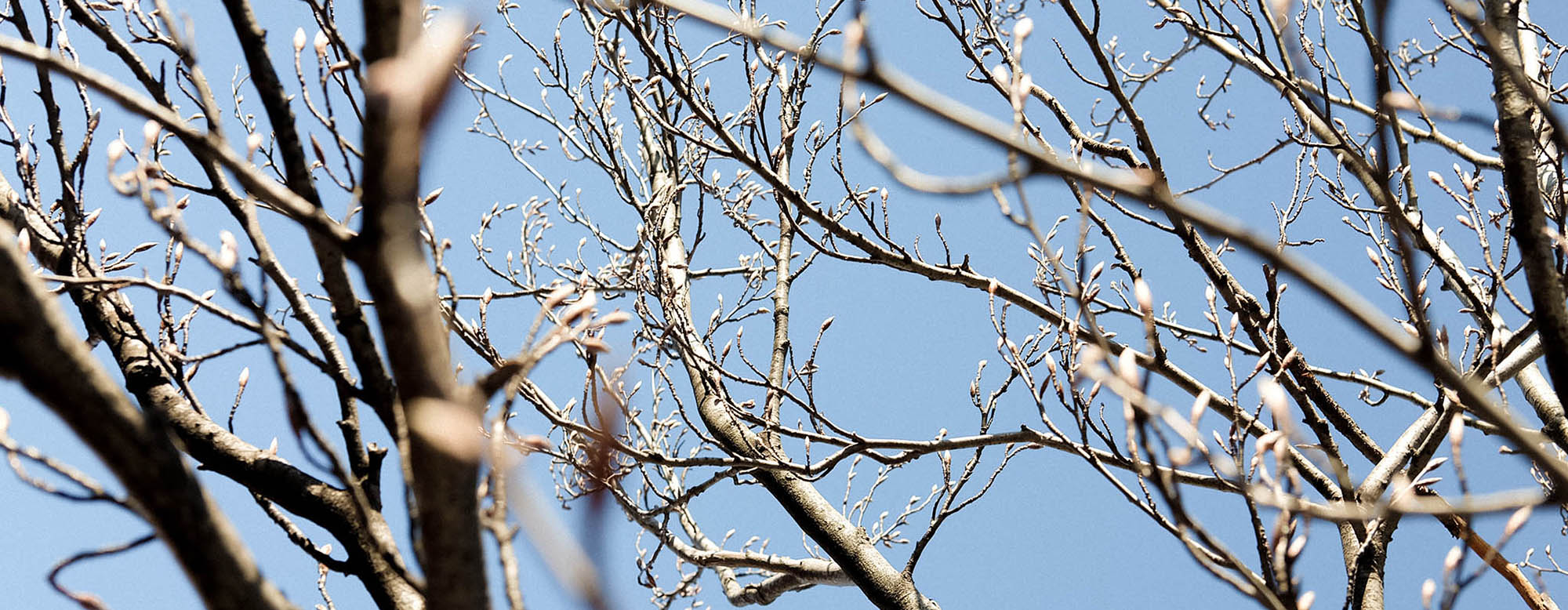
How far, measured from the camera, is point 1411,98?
1.66m

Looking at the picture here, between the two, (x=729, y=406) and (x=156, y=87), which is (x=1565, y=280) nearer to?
(x=729, y=406)

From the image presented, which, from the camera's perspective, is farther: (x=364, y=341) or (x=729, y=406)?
(x=729, y=406)

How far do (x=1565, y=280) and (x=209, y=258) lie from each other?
1883 mm

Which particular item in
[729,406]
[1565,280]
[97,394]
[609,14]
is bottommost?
[1565,280]

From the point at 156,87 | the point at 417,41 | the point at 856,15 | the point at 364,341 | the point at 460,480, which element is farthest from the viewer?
the point at 156,87

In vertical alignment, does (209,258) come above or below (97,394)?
above

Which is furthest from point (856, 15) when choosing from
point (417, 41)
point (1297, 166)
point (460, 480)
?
point (1297, 166)

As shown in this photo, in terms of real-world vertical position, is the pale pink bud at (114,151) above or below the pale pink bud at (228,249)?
above

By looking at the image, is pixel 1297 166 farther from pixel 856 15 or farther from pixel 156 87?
pixel 156 87

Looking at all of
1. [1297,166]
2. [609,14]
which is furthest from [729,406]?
[1297,166]

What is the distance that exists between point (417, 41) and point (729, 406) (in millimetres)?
2233

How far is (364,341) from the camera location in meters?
1.18

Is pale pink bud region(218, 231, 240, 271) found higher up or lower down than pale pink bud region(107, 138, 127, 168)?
lower down

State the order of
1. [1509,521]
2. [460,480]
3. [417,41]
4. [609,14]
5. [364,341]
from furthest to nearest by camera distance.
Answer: [609,14] < [1509,521] < [364,341] < [460,480] < [417,41]
